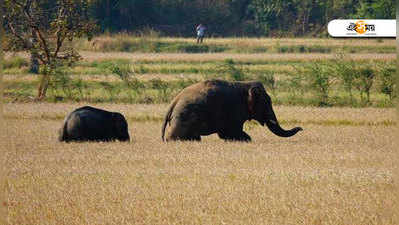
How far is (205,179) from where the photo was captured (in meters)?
9.72

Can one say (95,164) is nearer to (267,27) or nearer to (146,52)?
(146,52)

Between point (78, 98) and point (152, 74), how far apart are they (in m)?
5.79

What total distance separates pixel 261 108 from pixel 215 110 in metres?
0.80

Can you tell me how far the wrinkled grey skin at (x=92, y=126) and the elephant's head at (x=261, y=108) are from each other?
6.23 ft

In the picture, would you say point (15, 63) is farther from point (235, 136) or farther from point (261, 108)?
point (235, 136)

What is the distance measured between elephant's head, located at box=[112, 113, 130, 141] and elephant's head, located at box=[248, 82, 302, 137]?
187 centimetres

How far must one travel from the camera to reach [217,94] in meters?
12.8

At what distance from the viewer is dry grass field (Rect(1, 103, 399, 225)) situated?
7996 millimetres

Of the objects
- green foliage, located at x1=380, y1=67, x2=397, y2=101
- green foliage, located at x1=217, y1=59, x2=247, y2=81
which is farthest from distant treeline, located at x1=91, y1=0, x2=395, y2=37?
green foliage, located at x1=380, y1=67, x2=397, y2=101

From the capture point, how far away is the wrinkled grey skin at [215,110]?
12.7 meters

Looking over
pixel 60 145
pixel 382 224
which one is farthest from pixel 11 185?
pixel 382 224

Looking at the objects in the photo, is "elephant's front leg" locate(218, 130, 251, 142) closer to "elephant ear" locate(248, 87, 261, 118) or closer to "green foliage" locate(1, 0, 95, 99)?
"elephant ear" locate(248, 87, 261, 118)

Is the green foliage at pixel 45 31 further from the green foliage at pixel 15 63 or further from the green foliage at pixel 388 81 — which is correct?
the green foliage at pixel 388 81

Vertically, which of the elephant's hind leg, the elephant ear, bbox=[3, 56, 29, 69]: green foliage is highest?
the elephant ear
